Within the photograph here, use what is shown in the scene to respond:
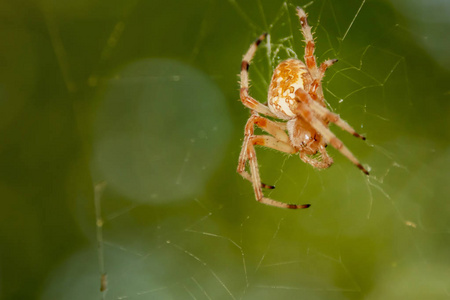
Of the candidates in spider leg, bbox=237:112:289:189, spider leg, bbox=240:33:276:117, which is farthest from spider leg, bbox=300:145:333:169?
spider leg, bbox=240:33:276:117

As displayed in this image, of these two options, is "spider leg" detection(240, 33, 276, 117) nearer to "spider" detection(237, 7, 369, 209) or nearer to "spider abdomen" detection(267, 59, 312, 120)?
"spider" detection(237, 7, 369, 209)

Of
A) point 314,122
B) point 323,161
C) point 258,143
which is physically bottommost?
point 323,161

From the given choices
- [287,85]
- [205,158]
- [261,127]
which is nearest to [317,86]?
[287,85]

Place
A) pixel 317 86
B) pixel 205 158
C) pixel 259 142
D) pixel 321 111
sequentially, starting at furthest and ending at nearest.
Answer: pixel 205 158, pixel 259 142, pixel 317 86, pixel 321 111

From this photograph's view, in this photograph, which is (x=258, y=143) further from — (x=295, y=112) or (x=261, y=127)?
(x=295, y=112)

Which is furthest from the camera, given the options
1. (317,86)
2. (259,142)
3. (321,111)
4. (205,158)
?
(205,158)

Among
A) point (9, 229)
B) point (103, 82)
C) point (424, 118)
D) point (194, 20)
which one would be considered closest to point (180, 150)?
point (103, 82)

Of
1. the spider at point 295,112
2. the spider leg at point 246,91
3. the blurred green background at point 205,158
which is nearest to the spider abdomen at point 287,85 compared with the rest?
the spider at point 295,112
